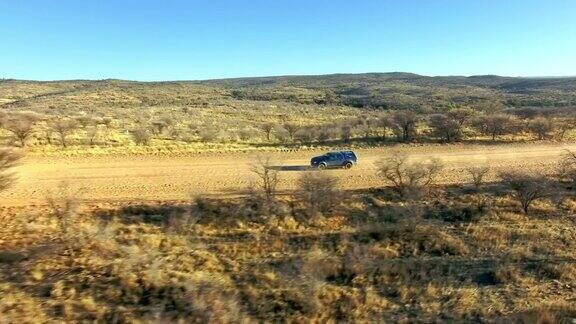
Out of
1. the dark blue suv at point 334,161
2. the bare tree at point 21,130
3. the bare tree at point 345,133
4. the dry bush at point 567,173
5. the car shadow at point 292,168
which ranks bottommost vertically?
the dry bush at point 567,173

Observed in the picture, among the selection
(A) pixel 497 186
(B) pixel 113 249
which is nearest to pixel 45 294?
(B) pixel 113 249

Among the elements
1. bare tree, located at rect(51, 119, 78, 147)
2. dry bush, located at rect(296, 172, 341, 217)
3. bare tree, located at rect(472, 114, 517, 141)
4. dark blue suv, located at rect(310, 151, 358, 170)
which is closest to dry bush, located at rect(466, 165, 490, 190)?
dark blue suv, located at rect(310, 151, 358, 170)

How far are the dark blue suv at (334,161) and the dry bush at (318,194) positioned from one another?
199 inches

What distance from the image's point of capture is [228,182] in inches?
872

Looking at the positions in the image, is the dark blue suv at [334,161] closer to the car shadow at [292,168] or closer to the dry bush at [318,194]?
the car shadow at [292,168]

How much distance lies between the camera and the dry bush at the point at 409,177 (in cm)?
2088

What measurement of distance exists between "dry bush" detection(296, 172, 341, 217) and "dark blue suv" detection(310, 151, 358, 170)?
5.04m

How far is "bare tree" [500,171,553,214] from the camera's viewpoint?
20062 mm

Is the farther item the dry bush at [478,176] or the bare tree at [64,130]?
the bare tree at [64,130]

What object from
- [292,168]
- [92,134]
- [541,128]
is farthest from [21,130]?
[541,128]

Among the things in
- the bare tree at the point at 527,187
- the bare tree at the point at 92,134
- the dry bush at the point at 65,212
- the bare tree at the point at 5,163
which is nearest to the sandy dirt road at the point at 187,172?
the bare tree at the point at 5,163

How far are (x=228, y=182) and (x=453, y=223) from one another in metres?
9.67

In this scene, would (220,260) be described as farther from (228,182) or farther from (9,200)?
(9,200)

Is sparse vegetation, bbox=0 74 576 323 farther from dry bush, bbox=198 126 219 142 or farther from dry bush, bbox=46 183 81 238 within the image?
dry bush, bbox=198 126 219 142
